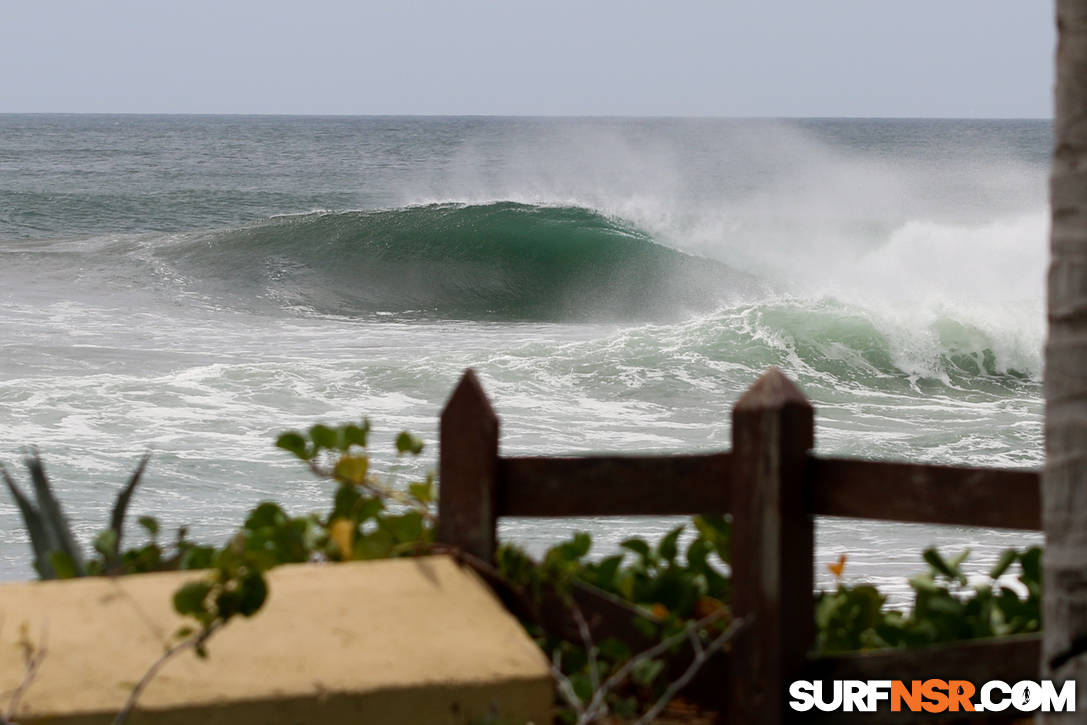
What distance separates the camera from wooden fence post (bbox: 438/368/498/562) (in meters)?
2.38

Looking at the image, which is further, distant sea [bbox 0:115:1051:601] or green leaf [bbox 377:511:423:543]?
distant sea [bbox 0:115:1051:601]

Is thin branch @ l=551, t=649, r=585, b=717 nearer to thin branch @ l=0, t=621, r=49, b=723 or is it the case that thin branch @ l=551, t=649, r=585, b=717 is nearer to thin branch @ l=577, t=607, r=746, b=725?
thin branch @ l=577, t=607, r=746, b=725

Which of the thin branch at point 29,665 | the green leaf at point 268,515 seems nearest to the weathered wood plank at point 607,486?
the green leaf at point 268,515

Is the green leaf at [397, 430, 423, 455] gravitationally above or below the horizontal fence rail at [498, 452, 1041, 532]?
above

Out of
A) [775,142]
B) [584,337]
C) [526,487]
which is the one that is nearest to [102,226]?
[584,337]

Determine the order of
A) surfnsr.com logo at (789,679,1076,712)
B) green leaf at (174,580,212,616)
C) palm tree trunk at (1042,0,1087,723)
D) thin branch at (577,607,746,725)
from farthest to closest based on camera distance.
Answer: surfnsr.com logo at (789,679,1076,712)
thin branch at (577,607,746,725)
green leaf at (174,580,212,616)
palm tree trunk at (1042,0,1087,723)

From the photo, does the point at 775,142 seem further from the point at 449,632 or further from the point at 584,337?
the point at 449,632

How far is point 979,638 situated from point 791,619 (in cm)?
54

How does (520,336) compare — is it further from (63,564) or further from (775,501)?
(775,501)

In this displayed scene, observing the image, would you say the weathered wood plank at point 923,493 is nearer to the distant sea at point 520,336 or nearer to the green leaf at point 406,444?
the distant sea at point 520,336

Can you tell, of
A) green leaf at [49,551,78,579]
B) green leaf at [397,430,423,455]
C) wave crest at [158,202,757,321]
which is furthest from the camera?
wave crest at [158,202,757,321]

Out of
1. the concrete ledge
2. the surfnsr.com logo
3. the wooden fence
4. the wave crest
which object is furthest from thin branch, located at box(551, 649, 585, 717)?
the wave crest

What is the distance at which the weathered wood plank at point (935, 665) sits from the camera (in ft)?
7.52

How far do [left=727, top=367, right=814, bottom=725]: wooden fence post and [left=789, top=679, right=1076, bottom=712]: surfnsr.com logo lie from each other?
0.15 ft
